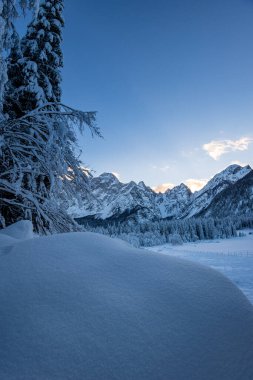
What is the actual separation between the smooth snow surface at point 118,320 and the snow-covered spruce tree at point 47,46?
7104mm

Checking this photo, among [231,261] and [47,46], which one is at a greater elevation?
[47,46]

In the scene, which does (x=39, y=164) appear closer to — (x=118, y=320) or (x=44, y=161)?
(x=44, y=161)

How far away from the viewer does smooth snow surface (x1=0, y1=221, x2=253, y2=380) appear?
1.20 m

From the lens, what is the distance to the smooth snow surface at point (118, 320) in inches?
47.1

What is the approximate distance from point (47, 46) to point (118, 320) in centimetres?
878

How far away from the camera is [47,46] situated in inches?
308

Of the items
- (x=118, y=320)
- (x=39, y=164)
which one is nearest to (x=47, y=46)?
(x=39, y=164)

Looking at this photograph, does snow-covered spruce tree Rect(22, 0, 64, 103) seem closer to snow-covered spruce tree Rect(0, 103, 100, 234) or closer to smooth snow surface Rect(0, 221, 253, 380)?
snow-covered spruce tree Rect(0, 103, 100, 234)

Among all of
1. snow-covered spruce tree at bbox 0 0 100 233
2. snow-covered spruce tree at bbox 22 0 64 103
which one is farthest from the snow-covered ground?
snow-covered spruce tree at bbox 22 0 64 103

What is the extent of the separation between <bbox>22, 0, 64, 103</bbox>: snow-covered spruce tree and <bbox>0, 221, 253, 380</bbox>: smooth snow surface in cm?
710

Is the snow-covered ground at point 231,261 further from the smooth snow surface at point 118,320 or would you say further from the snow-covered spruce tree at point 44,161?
the smooth snow surface at point 118,320

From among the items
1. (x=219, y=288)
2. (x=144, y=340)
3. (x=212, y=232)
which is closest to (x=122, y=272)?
(x=144, y=340)

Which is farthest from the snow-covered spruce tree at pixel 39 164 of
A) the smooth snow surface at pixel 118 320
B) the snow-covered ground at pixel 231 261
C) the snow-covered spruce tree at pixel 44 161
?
the snow-covered ground at pixel 231 261

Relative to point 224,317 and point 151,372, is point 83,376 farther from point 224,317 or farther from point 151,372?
point 224,317
